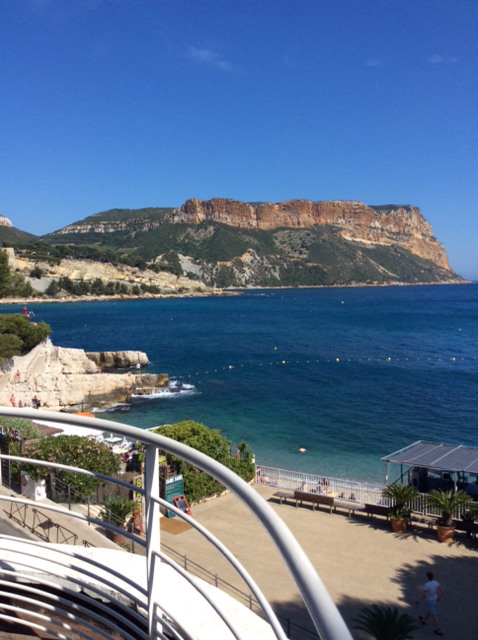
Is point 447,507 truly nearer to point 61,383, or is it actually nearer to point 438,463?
point 438,463

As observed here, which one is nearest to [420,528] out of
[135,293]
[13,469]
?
[13,469]

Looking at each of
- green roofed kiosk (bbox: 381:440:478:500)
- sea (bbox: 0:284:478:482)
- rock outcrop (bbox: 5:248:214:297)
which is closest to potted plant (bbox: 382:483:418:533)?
green roofed kiosk (bbox: 381:440:478:500)

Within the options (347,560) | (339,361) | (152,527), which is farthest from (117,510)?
(339,361)

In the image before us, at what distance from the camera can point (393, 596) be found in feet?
31.6

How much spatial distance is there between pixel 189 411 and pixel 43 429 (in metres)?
14.2

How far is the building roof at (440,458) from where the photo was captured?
14180 millimetres

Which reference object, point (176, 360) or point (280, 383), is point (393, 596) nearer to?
point (280, 383)

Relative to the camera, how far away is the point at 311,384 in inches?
1523

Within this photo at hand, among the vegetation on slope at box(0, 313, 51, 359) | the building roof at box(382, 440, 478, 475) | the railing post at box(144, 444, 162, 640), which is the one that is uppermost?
the railing post at box(144, 444, 162, 640)

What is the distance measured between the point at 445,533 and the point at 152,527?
461 inches

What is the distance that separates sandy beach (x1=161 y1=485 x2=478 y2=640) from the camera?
9.16 meters

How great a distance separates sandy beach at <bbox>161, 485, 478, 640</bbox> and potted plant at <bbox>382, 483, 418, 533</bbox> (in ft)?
0.87

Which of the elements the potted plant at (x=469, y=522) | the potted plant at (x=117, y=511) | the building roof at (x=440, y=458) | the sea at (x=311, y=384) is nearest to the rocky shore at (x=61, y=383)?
the sea at (x=311, y=384)

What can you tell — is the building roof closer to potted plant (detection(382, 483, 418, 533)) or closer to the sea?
potted plant (detection(382, 483, 418, 533))
